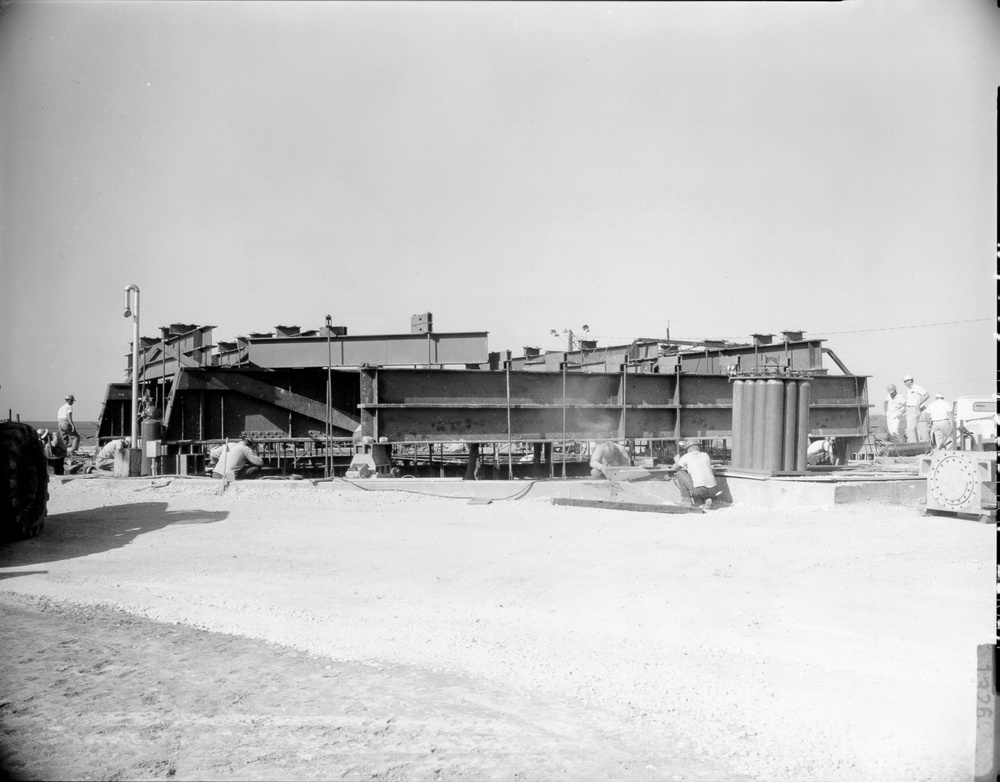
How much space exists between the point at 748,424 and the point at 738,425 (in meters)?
0.19

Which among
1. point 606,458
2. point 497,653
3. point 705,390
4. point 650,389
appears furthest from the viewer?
point 705,390

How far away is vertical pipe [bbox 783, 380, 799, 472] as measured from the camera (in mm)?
12156

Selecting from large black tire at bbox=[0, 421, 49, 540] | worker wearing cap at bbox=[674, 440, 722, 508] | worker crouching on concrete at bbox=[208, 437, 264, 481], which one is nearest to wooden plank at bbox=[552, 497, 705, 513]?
worker wearing cap at bbox=[674, 440, 722, 508]

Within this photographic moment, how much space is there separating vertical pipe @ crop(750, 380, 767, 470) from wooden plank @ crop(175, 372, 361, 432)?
25.1ft

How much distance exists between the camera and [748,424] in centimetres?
1244

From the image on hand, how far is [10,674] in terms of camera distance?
185 inches

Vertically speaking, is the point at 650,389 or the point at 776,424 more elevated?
the point at 650,389

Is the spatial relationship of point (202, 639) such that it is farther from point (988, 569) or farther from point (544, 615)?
point (988, 569)

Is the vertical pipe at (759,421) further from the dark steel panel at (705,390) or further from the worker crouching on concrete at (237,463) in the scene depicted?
the worker crouching on concrete at (237,463)

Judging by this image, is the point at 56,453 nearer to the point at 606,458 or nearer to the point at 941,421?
the point at 606,458

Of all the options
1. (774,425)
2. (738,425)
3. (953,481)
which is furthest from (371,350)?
(953,481)

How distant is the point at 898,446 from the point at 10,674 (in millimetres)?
22317

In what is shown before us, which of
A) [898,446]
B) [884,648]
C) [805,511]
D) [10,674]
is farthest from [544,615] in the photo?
[898,446]

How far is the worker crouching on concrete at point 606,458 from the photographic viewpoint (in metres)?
13.4
